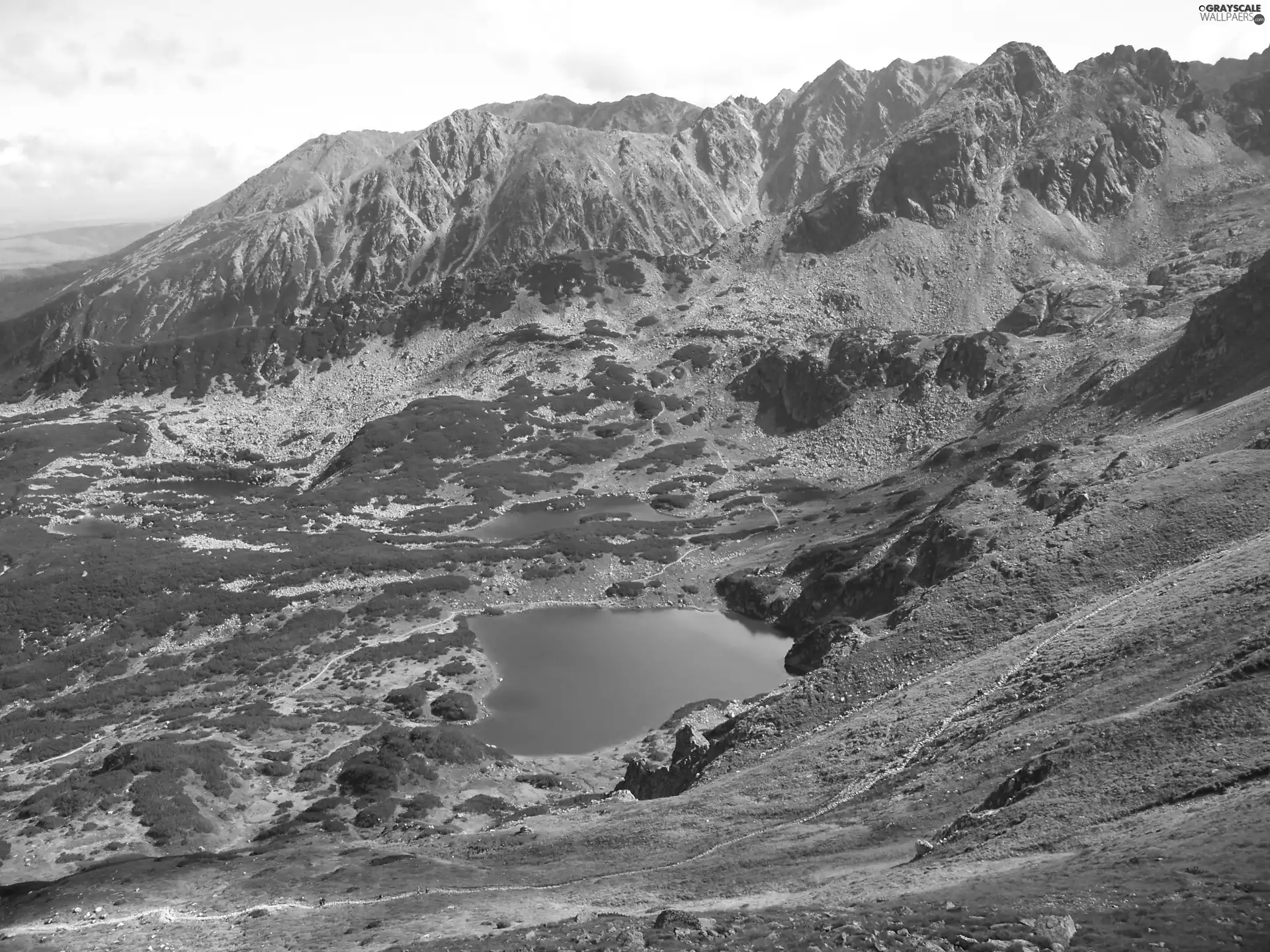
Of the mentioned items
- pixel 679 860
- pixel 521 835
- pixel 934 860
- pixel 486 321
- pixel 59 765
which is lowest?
pixel 59 765

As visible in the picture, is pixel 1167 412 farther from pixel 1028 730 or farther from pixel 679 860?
pixel 679 860

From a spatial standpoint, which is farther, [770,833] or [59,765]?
[59,765]

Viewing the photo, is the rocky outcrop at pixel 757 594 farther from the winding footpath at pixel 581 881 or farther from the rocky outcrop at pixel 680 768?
the winding footpath at pixel 581 881

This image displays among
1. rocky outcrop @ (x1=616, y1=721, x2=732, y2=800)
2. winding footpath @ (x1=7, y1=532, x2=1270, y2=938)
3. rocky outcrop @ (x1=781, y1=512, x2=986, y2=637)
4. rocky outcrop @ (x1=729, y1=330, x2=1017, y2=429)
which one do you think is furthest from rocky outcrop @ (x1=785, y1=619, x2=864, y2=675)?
rocky outcrop @ (x1=729, y1=330, x2=1017, y2=429)

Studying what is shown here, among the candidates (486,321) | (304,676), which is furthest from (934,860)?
(486,321)

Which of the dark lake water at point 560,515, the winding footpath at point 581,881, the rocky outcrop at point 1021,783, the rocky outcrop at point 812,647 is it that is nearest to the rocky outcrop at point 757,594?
the rocky outcrop at point 812,647

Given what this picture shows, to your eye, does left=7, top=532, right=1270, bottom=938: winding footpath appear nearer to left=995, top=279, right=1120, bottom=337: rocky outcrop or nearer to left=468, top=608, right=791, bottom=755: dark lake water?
left=468, top=608, right=791, bottom=755: dark lake water

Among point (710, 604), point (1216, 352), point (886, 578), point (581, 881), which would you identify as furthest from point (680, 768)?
point (1216, 352)
